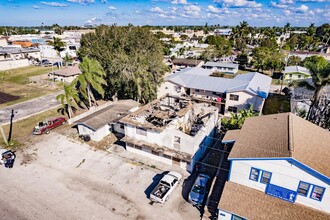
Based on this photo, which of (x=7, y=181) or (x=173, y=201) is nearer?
(x=173, y=201)

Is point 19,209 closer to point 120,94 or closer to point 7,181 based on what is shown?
point 7,181

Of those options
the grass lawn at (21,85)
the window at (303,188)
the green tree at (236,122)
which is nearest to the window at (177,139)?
the green tree at (236,122)

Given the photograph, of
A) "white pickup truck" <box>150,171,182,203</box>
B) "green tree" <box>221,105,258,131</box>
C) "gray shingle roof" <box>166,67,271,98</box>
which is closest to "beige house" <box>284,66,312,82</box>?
"gray shingle roof" <box>166,67,271,98</box>

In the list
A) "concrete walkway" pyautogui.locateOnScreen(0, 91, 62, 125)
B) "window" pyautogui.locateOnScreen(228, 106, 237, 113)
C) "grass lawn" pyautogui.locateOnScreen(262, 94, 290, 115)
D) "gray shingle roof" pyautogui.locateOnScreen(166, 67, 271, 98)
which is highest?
"gray shingle roof" pyautogui.locateOnScreen(166, 67, 271, 98)

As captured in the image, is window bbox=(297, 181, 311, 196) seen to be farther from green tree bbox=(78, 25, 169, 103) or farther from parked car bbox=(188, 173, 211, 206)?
green tree bbox=(78, 25, 169, 103)

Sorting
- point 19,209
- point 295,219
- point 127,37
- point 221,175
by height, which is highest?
point 127,37

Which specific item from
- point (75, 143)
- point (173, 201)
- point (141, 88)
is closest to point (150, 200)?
point (173, 201)

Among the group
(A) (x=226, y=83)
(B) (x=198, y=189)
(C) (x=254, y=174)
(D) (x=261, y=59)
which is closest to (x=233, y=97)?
(A) (x=226, y=83)
